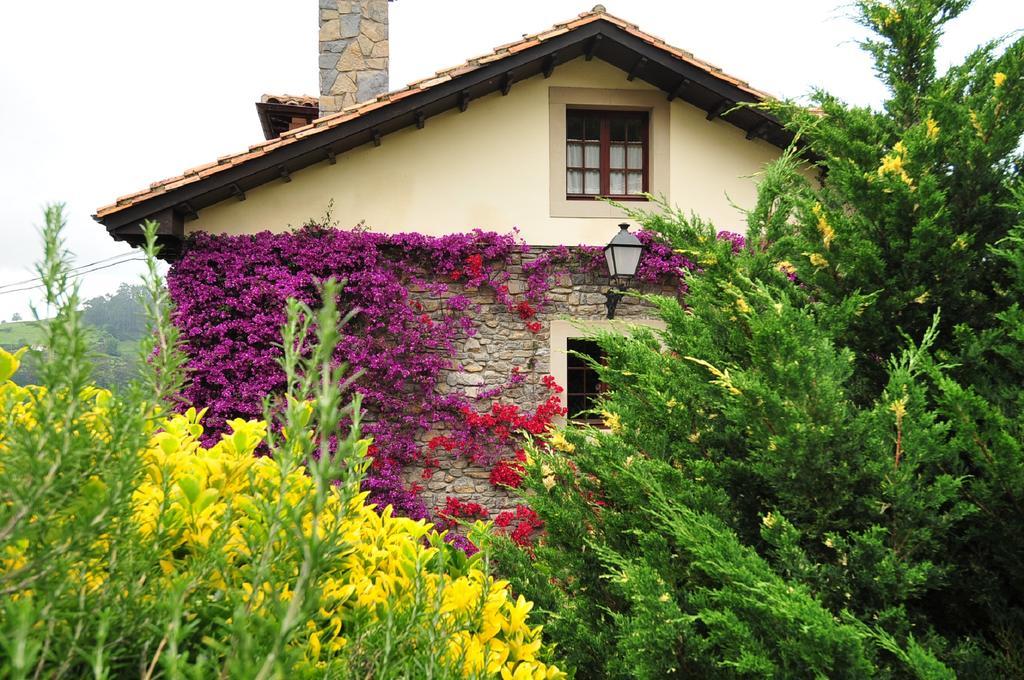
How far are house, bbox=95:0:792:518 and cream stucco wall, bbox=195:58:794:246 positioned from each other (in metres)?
0.02

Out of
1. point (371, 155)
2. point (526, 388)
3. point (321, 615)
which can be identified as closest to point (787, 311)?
point (321, 615)

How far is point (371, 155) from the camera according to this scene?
26.7ft

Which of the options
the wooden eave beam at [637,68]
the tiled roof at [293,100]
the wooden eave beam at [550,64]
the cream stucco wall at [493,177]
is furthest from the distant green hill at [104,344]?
the tiled roof at [293,100]

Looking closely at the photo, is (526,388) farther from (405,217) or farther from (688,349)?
(688,349)

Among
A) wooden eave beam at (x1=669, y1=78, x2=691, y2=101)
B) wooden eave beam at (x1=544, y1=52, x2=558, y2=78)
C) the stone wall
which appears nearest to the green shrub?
the stone wall

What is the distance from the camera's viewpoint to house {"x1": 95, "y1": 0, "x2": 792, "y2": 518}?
7.77 meters

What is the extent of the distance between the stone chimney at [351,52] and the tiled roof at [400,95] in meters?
1.49

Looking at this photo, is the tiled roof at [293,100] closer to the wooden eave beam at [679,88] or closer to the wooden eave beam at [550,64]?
the wooden eave beam at [550,64]

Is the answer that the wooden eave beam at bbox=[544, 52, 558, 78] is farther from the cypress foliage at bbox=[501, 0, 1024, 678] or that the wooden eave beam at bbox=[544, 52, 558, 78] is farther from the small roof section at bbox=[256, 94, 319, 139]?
the cypress foliage at bbox=[501, 0, 1024, 678]

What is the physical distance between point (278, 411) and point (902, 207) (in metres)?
2.23

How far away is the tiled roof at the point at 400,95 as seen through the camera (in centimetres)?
720

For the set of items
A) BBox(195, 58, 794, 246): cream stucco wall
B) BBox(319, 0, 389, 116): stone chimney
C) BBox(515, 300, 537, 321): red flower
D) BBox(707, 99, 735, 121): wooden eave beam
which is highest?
BBox(319, 0, 389, 116): stone chimney

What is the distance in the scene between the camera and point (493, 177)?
834cm

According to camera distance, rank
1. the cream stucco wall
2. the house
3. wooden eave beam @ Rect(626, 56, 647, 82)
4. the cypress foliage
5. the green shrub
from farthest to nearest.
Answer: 1. wooden eave beam @ Rect(626, 56, 647, 82)
2. the cream stucco wall
3. the house
4. the cypress foliage
5. the green shrub
